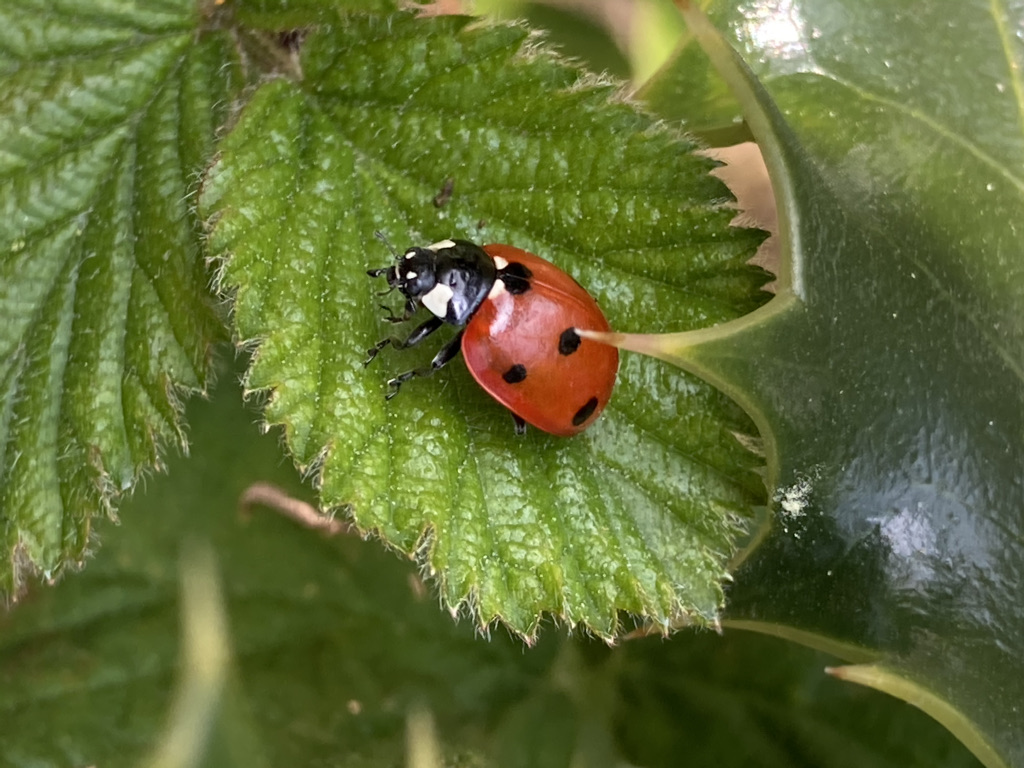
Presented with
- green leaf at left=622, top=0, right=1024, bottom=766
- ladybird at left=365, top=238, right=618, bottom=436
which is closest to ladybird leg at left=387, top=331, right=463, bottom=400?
ladybird at left=365, top=238, right=618, bottom=436

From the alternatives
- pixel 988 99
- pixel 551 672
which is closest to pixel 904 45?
pixel 988 99

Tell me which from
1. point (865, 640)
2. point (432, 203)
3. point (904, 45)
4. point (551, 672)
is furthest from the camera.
A: point (551, 672)

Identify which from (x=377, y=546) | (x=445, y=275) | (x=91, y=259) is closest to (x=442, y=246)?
(x=445, y=275)

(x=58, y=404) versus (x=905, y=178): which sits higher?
(x=905, y=178)

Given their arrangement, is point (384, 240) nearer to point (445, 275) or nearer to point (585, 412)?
point (445, 275)

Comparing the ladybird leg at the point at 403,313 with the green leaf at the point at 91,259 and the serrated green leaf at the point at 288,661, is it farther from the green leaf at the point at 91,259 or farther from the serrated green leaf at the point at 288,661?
the serrated green leaf at the point at 288,661

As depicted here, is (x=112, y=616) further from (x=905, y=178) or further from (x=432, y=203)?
(x=905, y=178)

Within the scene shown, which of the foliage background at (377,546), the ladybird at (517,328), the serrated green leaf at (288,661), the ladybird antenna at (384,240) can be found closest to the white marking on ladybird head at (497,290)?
the ladybird at (517,328)
